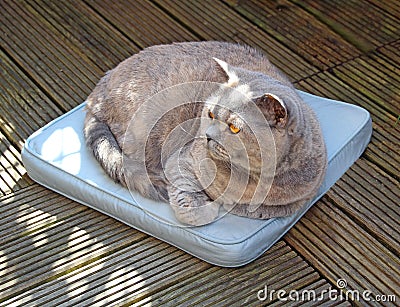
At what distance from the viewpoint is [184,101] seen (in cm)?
252

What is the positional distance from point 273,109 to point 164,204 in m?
0.66

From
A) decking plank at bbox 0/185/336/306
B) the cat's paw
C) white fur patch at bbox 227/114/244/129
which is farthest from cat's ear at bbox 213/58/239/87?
decking plank at bbox 0/185/336/306

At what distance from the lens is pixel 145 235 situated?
100.0 inches

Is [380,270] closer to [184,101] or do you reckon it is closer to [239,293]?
[239,293]

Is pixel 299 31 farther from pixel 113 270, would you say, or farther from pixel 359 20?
pixel 113 270

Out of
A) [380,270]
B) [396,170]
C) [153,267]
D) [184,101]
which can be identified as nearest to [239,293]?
[153,267]

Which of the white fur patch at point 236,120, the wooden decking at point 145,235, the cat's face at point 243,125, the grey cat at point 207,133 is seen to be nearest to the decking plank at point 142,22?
the wooden decking at point 145,235

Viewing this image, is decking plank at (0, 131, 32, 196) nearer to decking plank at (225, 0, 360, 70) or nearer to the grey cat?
the grey cat

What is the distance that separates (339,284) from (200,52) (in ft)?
3.37

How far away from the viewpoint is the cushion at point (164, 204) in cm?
237

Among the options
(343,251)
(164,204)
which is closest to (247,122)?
(164,204)

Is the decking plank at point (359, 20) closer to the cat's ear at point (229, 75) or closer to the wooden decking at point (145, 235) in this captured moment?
the wooden decking at point (145, 235)

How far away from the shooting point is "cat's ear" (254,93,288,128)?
2010 millimetres

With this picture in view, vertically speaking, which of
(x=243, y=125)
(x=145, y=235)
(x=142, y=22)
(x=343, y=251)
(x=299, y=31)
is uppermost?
(x=243, y=125)
